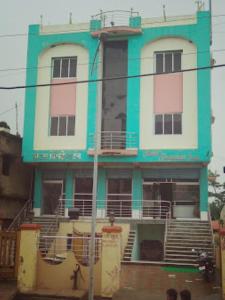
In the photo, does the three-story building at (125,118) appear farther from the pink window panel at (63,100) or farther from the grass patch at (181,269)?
the grass patch at (181,269)

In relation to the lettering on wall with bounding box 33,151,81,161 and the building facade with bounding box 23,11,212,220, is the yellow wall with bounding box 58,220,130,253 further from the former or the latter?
the lettering on wall with bounding box 33,151,81,161

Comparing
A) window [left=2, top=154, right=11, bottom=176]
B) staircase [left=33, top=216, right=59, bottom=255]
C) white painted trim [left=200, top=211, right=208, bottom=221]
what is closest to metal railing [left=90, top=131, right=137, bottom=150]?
staircase [left=33, top=216, right=59, bottom=255]

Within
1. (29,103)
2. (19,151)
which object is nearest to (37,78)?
(29,103)

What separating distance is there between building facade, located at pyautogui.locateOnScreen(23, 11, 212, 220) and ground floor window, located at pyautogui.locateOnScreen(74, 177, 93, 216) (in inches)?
2.5

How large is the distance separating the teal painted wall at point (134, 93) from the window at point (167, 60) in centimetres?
104

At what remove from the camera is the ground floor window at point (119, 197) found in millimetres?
25094

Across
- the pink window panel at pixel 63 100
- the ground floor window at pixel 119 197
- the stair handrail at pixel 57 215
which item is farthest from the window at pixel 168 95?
the stair handrail at pixel 57 215

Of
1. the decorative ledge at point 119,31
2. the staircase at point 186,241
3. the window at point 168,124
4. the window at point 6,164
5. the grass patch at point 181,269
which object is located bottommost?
the grass patch at point 181,269

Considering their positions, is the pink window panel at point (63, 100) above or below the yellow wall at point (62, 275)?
above

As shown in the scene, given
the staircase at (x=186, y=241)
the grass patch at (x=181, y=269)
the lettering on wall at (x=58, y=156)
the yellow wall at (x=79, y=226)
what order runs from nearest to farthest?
the grass patch at (x=181, y=269) → the staircase at (x=186, y=241) → the yellow wall at (x=79, y=226) → the lettering on wall at (x=58, y=156)

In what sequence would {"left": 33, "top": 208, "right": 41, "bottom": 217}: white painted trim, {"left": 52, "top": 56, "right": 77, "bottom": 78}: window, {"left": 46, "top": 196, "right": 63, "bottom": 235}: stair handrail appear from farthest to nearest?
1. {"left": 52, "top": 56, "right": 77, "bottom": 78}: window
2. {"left": 33, "top": 208, "right": 41, "bottom": 217}: white painted trim
3. {"left": 46, "top": 196, "right": 63, "bottom": 235}: stair handrail

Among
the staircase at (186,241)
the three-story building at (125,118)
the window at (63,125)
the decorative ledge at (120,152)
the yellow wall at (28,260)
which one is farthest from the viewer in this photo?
the window at (63,125)

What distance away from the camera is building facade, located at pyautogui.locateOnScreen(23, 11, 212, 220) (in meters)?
24.4

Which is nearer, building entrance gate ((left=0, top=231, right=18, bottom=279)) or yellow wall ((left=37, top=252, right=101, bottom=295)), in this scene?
yellow wall ((left=37, top=252, right=101, bottom=295))
